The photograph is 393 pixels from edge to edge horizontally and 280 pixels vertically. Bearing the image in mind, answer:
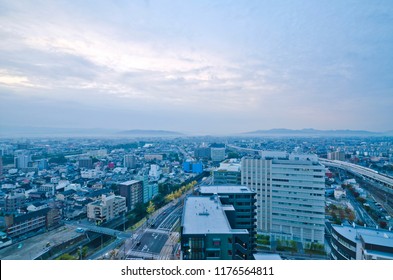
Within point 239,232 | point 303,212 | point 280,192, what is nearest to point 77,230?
point 239,232

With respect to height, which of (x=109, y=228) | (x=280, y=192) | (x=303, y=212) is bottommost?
(x=109, y=228)

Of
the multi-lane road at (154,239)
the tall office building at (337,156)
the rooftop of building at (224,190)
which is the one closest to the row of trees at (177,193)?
the multi-lane road at (154,239)

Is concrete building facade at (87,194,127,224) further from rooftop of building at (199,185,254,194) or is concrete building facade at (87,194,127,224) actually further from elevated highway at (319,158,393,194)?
elevated highway at (319,158,393,194)

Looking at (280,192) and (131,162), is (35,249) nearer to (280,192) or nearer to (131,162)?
(280,192)

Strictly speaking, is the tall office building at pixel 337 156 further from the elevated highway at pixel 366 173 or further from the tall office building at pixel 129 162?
the tall office building at pixel 129 162

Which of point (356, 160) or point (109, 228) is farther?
point (356, 160)

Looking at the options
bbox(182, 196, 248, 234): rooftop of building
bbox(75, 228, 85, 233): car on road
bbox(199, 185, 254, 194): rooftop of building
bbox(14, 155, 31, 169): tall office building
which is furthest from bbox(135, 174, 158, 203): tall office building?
bbox(14, 155, 31, 169): tall office building
